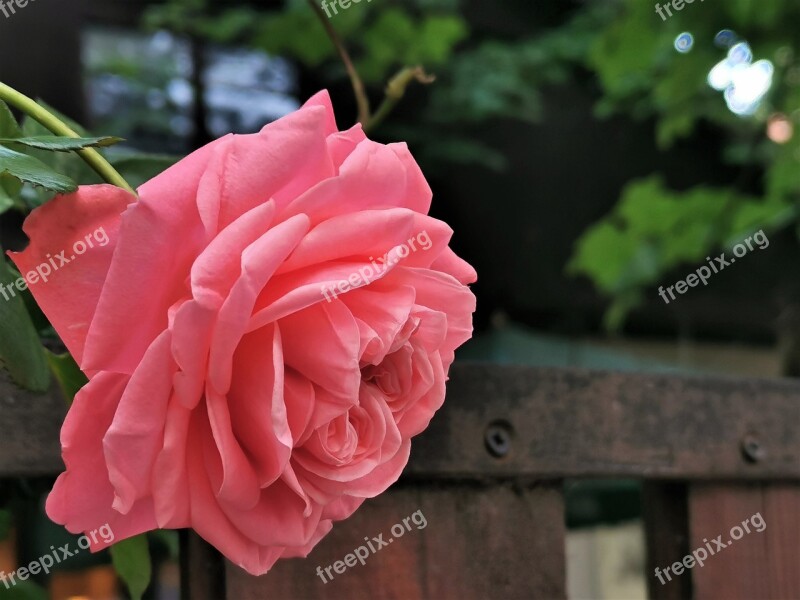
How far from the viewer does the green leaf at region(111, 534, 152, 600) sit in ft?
1.82

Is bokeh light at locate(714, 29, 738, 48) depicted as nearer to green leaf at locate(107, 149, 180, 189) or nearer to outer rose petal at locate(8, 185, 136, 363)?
green leaf at locate(107, 149, 180, 189)

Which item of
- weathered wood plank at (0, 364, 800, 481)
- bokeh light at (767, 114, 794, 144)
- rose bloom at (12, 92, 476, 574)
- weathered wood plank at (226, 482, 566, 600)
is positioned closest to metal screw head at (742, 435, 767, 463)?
weathered wood plank at (0, 364, 800, 481)

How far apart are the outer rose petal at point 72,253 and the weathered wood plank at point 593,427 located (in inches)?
7.4

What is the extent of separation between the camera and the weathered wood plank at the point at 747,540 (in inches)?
34.8

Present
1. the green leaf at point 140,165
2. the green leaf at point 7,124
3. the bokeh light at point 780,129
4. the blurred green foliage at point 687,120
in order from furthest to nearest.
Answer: the bokeh light at point 780,129 < the blurred green foliage at point 687,120 < the green leaf at point 140,165 < the green leaf at point 7,124

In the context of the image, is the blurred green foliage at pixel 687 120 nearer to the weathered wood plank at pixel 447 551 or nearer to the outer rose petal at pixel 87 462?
the weathered wood plank at pixel 447 551

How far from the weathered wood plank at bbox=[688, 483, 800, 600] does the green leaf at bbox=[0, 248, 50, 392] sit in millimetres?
646

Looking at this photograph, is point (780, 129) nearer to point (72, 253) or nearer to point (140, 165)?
point (140, 165)

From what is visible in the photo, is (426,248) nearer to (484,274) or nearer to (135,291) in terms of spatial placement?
(135,291)

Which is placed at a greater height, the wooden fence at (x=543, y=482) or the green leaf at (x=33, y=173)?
the green leaf at (x=33, y=173)

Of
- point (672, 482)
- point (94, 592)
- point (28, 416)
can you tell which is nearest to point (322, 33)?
point (94, 592)

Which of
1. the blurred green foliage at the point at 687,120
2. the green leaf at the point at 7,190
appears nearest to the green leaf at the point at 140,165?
the green leaf at the point at 7,190

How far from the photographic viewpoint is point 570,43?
324 cm

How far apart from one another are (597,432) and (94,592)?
240 cm
